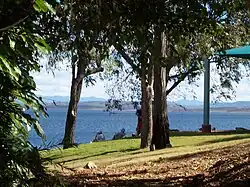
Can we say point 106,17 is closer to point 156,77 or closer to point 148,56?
point 148,56

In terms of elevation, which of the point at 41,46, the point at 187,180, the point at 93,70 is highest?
the point at 93,70

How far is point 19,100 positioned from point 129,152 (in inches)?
453

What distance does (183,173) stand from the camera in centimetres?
942

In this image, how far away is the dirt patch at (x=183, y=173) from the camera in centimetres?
809

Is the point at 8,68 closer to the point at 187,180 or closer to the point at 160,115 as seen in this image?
the point at 187,180

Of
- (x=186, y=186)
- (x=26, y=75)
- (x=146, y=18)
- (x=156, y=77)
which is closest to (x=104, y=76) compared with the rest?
(x=156, y=77)

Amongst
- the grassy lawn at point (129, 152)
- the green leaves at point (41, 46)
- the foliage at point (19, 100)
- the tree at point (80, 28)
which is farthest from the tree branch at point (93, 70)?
the green leaves at point (41, 46)

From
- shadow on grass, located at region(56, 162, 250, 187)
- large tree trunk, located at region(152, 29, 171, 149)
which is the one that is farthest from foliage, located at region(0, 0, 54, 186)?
large tree trunk, located at region(152, 29, 171, 149)

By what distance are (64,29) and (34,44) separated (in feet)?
10.9

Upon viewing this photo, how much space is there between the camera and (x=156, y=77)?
15078 millimetres

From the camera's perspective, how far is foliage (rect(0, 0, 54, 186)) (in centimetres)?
327

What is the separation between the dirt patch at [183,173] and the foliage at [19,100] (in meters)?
3.59

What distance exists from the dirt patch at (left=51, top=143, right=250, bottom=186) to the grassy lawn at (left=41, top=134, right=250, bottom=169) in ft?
2.82

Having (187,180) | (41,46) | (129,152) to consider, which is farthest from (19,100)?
(129,152)
